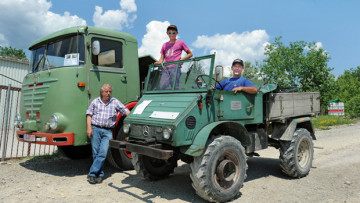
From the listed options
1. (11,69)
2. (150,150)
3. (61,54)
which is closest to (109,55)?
(61,54)

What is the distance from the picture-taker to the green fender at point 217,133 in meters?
4.20

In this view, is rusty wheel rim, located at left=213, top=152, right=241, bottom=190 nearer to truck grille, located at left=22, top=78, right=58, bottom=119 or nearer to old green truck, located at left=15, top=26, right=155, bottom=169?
old green truck, located at left=15, top=26, right=155, bottom=169

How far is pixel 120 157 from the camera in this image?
20.9ft

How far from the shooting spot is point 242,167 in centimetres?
473

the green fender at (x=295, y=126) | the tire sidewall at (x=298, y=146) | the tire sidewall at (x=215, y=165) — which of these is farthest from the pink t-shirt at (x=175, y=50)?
the tire sidewall at (x=298, y=146)

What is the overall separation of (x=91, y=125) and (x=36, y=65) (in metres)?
2.33

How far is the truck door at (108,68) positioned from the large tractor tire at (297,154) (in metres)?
3.68

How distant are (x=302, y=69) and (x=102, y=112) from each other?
96.1 feet

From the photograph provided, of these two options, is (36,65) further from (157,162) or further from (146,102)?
(157,162)

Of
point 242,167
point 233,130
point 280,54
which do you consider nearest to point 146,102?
point 233,130

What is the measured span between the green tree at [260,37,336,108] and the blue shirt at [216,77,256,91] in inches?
1002

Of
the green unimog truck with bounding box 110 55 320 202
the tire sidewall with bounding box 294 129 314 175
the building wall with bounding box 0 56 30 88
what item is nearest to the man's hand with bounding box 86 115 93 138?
the green unimog truck with bounding box 110 55 320 202

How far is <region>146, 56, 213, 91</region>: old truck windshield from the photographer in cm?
493

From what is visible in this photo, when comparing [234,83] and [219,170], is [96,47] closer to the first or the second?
[234,83]
